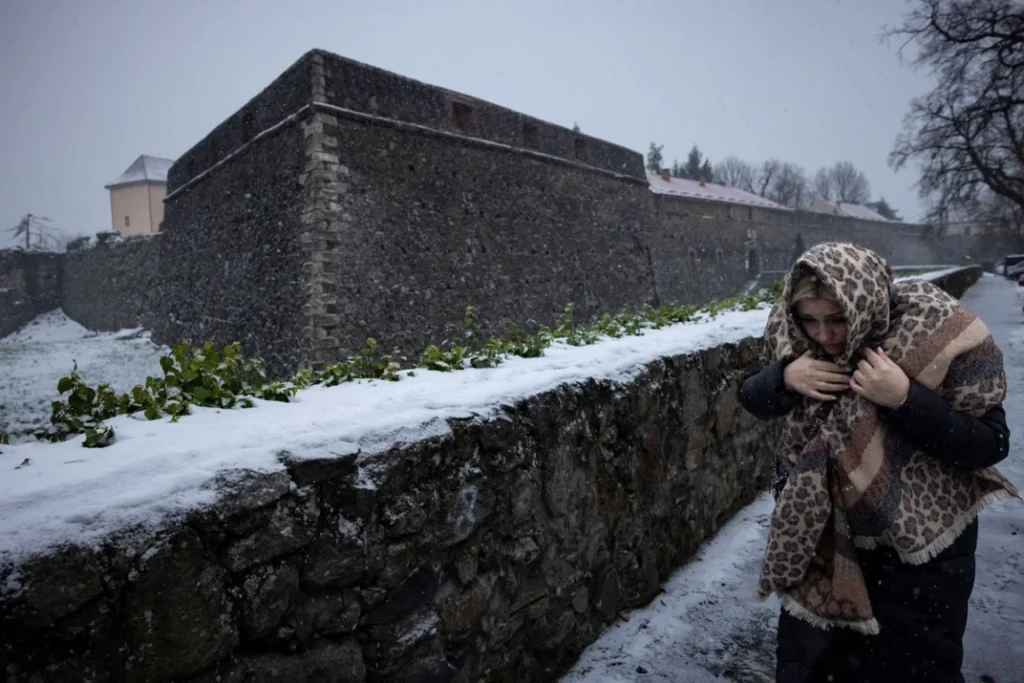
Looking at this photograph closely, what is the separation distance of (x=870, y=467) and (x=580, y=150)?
16.1 meters

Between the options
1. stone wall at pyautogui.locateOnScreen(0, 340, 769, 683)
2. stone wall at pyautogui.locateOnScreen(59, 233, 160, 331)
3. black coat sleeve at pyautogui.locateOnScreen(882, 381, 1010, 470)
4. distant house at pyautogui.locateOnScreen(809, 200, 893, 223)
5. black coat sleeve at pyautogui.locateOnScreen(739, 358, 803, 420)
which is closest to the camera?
stone wall at pyautogui.locateOnScreen(0, 340, 769, 683)

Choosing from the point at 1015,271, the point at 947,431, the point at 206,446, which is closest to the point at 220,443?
the point at 206,446

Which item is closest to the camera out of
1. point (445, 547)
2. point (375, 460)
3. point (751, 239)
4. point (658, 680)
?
point (375, 460)

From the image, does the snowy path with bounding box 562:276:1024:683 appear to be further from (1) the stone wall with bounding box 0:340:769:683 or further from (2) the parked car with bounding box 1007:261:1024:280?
(2) the parked car with bounding box 1007:261:1024:280

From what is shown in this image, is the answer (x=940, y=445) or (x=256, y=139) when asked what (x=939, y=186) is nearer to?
(x=256, y=139)

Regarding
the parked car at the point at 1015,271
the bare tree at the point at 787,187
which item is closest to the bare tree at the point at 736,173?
the bare tree at the point at 787,187

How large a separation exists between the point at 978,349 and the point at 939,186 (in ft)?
81.4

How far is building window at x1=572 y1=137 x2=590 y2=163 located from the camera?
16.3 m

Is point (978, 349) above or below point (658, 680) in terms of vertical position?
above

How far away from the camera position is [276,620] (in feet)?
4.74

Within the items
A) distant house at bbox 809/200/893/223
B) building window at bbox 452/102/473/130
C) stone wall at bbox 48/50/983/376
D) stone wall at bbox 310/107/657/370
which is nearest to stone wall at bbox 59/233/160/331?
stone wall at bbox 48/50/983/376

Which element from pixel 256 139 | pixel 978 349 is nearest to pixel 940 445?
pixel 978 349

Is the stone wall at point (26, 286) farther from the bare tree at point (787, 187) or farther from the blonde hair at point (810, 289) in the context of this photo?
the bare tree at point (787, 187)

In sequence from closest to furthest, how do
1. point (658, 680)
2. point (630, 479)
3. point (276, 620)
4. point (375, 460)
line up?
point (276, 620) < point (375, 460) < point (658, 680) < point (630, 479)
